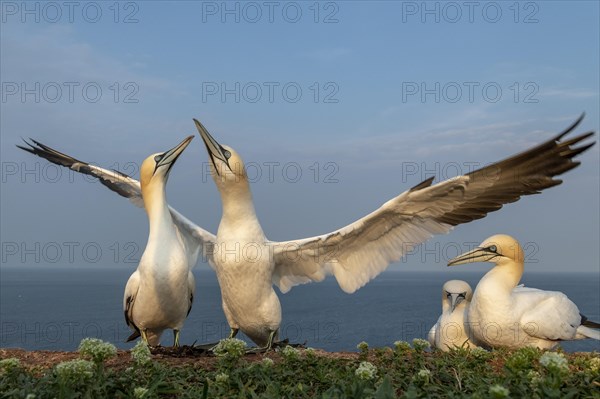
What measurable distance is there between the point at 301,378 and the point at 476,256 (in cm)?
560

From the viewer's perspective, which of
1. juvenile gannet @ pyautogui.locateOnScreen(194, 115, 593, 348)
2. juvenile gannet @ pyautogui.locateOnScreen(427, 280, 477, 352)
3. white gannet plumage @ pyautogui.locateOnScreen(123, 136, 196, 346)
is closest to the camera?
juvenile gannet @ pyautogui.locateOnScreen(194, 115, 593, 348)

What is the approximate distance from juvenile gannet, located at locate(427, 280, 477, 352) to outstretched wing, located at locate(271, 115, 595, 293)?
2.04 meters

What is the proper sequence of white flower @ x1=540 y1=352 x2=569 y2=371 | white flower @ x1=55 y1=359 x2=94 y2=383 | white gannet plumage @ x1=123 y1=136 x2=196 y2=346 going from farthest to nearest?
white gannet plumage @ x1=123 y1=136 x2=196 y2=346 < white flower @ x1=55 y1=359 x2=94 y2=383 < white flower @ x1=540 y1=352 x2=569 y2=371

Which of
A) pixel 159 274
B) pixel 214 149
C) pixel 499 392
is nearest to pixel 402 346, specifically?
pixel 499 392

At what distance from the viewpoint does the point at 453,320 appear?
34.6 feet

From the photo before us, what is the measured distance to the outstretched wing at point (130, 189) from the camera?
962 cm

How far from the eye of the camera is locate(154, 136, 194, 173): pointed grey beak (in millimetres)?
8891

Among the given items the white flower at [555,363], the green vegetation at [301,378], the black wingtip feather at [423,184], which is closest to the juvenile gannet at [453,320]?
the black wingtip feather at [423,184]

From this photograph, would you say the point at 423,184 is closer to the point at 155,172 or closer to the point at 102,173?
the point at 155,172

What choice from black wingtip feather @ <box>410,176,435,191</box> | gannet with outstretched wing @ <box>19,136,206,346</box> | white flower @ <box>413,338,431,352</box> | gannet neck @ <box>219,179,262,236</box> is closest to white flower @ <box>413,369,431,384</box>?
white flower @ <box>413,338,431,352</box>

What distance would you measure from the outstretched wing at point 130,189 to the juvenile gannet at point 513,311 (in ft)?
13.1

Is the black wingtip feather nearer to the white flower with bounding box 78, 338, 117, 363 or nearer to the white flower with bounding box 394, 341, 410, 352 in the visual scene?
the white flower with bounding box 394, 341, 410, 352

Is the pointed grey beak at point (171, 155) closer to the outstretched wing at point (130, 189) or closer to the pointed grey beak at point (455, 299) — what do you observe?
the outstretched wing at point (130, 189)

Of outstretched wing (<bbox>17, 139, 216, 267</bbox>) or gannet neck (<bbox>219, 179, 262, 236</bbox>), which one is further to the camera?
outstretched wing (<bbox>17, 139, 216, 267</bbox>)
